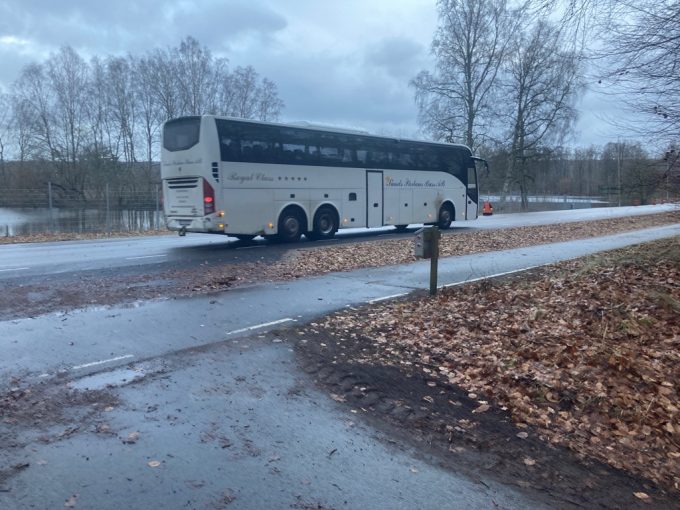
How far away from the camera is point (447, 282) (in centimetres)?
1097

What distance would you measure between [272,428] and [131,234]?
67.1ft

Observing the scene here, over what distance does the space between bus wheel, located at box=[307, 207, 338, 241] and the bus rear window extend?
4.99m

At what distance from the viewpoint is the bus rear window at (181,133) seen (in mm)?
16469

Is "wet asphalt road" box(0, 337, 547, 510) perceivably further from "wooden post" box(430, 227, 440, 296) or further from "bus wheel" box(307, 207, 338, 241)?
"bus wheel" box(307, 207, 338, 241)

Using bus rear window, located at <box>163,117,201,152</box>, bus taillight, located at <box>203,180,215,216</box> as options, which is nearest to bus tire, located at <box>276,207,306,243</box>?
bus taillight, located at <box>203,180,215,216</box>

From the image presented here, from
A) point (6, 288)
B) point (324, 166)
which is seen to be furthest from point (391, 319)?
point (324, 166)

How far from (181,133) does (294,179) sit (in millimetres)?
3819

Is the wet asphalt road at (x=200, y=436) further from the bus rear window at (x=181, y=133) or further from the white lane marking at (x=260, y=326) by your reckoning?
the bus rear window at (x=181, y=133)

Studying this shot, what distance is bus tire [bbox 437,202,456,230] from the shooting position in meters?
Result: 24.9

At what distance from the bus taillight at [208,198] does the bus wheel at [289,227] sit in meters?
2.66

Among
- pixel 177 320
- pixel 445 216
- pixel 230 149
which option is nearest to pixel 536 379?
pixel 177 320

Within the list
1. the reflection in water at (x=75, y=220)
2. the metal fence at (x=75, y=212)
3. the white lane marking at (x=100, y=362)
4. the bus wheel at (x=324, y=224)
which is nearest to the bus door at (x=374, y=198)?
the bus wheel at (x=324, y=224)

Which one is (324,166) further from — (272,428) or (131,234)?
(272,428)

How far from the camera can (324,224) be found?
65.6 ft
